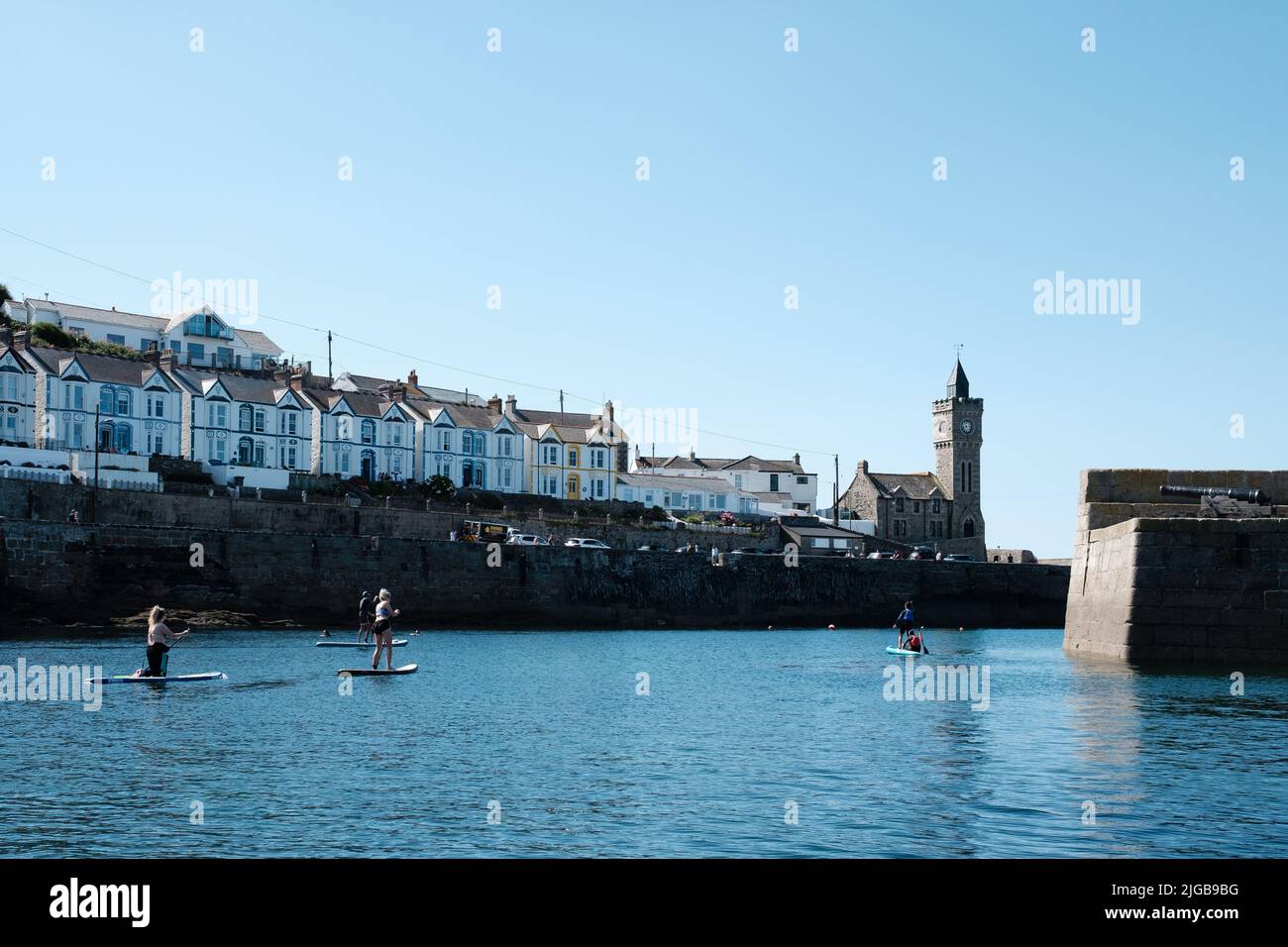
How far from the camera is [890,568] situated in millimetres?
83688

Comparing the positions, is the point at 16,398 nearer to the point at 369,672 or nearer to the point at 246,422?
the point at 246,422

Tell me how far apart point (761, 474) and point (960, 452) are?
21.0m

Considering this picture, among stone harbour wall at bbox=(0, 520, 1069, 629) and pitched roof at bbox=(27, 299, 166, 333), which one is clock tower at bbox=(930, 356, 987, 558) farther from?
pitched roof at bbox=(27, 299, 166, 333)

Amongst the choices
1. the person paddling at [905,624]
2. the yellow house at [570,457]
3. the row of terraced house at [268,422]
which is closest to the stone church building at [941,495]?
the row of terraced house at [268,422]

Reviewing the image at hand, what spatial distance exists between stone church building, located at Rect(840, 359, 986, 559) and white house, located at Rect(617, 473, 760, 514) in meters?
12.7

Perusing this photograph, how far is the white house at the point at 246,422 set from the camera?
284 feet

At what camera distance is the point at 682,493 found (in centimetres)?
12262

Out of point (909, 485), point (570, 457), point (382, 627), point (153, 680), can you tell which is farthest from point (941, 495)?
point (153, 680)

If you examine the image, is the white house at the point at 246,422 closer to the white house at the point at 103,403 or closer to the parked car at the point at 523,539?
the white house at the point at 103,403

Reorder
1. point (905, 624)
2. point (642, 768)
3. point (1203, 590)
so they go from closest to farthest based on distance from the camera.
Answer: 1. point (642, 768)
2. point (1203, 590)
3. point (905, 624)

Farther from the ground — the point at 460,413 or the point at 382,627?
the point at 460,413
